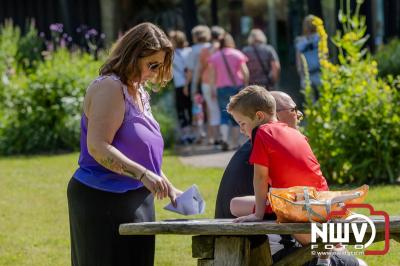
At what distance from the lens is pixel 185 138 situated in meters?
14.7

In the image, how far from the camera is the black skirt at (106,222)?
15.2 feet

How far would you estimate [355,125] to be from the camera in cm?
999

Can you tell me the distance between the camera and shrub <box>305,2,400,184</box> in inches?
390

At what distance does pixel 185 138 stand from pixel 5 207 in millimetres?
5224

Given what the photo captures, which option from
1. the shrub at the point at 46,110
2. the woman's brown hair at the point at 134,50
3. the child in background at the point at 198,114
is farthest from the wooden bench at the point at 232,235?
the shrub at the point at 46,110

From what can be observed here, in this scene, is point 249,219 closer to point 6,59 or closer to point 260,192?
point 260,192

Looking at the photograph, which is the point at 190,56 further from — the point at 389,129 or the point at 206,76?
the point at 389,129

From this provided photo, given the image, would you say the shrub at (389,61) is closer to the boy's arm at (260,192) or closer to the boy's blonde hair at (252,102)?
the boy's blonde hair at (252,102)

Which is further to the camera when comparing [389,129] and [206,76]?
[206,76]

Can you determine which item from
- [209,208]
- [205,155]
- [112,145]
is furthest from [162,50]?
[205,155]

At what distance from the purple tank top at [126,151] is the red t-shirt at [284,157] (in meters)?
0.48

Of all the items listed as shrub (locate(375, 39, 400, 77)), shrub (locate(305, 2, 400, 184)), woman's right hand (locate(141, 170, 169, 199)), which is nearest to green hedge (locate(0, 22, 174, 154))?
shrub (locate(375, 39, 400, 77))

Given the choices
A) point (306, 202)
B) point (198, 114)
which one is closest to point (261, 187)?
point (306, 202)

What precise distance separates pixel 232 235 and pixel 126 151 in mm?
602
